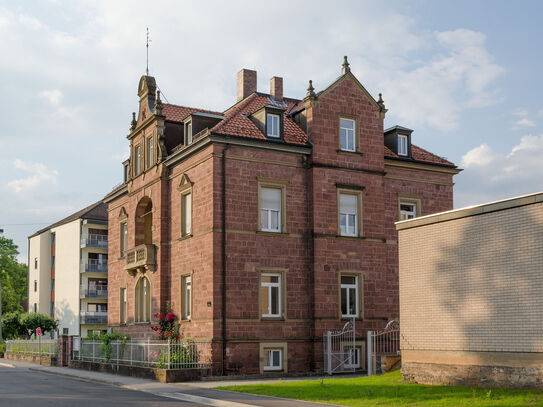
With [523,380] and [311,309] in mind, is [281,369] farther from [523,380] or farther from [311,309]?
[523,380]

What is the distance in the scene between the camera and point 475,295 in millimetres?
19891

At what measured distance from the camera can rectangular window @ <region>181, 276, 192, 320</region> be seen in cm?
3156

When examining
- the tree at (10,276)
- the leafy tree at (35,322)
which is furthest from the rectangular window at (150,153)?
the tree at (10,276)

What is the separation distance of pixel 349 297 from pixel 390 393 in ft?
41.6

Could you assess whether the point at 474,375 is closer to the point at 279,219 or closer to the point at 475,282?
the point at 475,282

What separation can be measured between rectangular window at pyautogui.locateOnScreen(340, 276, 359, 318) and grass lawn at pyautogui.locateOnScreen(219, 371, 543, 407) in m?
7.56

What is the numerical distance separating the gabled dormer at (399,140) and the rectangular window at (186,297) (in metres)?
11.9

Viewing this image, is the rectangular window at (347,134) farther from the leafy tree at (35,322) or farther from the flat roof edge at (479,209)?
the leafy tree at (35,322)

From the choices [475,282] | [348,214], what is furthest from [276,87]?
[475,282]

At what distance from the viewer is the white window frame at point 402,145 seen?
35.5 metres

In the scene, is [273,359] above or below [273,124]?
below

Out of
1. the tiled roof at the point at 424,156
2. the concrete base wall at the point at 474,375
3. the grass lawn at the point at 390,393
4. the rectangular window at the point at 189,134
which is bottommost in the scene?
the grass lawn at the point at 390,393

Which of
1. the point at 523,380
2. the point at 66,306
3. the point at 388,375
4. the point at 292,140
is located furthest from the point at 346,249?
the point at 66,306

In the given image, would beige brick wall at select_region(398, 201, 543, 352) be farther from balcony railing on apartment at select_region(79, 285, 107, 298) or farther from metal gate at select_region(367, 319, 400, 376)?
balcony railing on apartment at select_region(79, 285, 107, 298)
